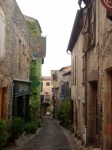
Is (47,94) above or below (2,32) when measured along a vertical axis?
below

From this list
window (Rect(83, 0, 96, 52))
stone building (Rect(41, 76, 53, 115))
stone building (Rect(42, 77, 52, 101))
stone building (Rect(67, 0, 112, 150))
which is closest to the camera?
stone building (Rect(67, 0, 112, 150))

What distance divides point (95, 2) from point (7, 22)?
3.70 metres

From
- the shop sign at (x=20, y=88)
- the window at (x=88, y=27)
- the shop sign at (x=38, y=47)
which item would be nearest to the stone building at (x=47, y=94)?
the shop sign at (x=38, y=47)

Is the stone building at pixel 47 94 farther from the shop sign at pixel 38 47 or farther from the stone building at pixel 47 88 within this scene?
the shop sign at pixel 38 47

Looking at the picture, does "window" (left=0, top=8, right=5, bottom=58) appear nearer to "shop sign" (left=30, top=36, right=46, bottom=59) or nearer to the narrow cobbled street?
the narrow cobbled street

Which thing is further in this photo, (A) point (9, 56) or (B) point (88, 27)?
(A) point (9, 56)

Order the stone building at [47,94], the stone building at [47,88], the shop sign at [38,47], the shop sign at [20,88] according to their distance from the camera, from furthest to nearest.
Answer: the stone building at [47,88] → the stone building at [47,94] → the shop sign at [38,47] → the shop sign at [20,88]

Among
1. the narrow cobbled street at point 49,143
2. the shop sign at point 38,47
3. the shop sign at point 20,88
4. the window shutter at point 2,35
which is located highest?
the shop sign at point 38,47

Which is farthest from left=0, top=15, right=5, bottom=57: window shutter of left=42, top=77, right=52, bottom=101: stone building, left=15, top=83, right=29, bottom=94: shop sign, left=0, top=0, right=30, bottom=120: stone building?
left=42, top=77, right=52, bottom=101: stone building

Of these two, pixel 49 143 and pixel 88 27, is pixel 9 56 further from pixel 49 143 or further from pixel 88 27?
pixel 49 143

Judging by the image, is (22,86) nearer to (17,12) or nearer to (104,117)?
(17,12)

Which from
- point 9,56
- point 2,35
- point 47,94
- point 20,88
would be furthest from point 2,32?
point 47,94

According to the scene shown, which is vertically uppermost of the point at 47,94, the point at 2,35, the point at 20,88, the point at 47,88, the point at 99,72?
the point at 47,88

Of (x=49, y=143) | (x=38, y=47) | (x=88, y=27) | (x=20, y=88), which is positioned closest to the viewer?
(x=88, y=27)
